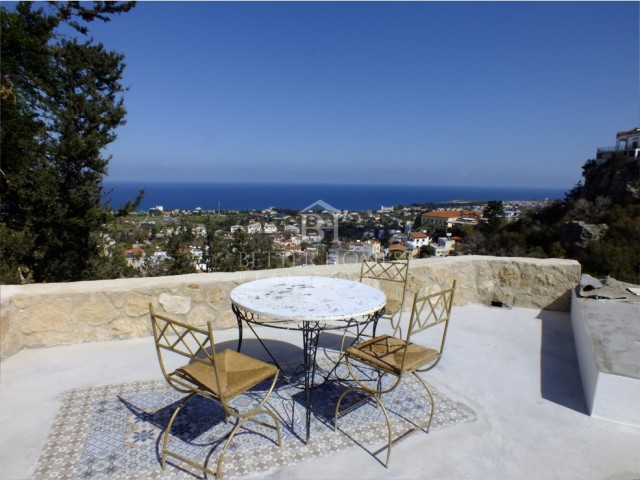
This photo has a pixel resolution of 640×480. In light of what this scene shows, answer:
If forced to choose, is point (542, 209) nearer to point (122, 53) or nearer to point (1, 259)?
point (122, 53)

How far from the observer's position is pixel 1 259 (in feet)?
21.8

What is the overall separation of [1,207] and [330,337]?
7.92 metres

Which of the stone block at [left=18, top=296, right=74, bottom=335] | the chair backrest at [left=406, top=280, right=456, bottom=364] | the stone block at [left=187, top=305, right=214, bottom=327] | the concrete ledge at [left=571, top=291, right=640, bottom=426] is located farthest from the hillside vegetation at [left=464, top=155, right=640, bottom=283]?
the stone block at [left=18, top=296, right=74, bottom=335]

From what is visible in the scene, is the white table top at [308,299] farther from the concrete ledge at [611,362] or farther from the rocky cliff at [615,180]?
the rocky cliff at [615,180]

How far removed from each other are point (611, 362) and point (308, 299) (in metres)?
1.90

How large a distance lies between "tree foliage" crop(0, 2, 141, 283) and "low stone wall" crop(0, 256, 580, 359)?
5123 mm

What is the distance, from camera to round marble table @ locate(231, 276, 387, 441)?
6.13ft

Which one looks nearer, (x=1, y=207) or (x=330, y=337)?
(x=330, y=337)

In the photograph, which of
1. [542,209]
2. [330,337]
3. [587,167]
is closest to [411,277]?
[330,337]

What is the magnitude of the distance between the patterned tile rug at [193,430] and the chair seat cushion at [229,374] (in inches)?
15.0

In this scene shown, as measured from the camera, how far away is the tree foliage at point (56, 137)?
7395 mm

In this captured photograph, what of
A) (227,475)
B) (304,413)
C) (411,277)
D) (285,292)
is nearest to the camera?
(227,475)

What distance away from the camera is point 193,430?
6.32 feet

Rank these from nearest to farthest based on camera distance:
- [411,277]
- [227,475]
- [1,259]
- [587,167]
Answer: [227,475] < [411,277] < [1,259] < [587,167]
